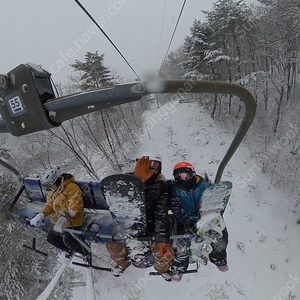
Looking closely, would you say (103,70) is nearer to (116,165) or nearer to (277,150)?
(116,165)

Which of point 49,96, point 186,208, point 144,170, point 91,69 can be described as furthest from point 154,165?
point 91,69

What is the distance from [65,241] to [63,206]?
1.63 ft

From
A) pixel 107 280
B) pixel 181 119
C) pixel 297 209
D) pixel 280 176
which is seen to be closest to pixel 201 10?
pixel 181 119

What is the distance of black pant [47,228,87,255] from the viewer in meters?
2.87

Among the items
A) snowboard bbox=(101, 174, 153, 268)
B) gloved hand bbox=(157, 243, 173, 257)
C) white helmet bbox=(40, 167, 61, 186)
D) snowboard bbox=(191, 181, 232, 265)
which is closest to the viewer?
snowboard bbox=(191, 181, 232, 265)

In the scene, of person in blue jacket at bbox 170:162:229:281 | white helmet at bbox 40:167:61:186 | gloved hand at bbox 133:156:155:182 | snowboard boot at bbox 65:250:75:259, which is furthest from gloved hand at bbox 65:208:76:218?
person in blue jacket at bbox 170:162:229:281

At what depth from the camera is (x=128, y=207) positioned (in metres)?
2.57

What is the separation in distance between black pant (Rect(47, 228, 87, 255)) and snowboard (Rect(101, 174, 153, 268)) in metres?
0.71

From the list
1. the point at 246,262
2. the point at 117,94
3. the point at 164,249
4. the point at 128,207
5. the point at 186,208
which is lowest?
the point at 246,262

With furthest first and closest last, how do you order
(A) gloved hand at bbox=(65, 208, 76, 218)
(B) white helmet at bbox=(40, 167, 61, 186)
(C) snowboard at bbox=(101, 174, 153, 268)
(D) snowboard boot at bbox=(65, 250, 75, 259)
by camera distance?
1. (D) snowboard boot at bbox=(65, 250, 75, 259)
2. (B) white helmet at bbox=(40, 167, 61, 186)
3. (A) gloved hand at bbox=(65, 208, 76, 218)
4. (C) snowboard at bbox=(101, 174, 153, 268)

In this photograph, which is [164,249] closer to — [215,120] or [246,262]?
[246,262]

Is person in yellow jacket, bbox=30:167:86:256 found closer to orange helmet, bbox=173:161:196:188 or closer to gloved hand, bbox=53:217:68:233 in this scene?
gloved hand, bbox=53:217:68:233

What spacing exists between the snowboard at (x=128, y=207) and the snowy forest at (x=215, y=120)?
4778 mm

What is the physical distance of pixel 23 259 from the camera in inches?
238
